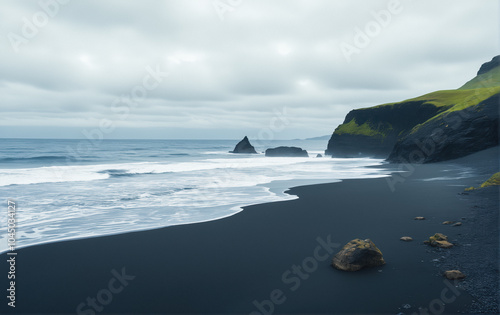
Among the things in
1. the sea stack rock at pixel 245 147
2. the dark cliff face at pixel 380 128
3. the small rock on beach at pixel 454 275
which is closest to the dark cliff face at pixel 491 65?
the dark cliff face at pixel 380 128

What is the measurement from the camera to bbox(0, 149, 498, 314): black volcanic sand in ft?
16.5

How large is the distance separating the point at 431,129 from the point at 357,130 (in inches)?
993

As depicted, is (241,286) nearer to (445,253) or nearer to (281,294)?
(281,294)

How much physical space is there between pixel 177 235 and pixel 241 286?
3.88 meters

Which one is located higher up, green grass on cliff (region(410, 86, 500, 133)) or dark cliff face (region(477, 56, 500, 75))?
dark cliff face (region(477, 56, 500, 75))

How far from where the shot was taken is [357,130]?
63.6m

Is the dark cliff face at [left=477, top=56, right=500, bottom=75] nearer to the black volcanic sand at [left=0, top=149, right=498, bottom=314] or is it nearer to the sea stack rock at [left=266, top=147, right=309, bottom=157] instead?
the sea stack rock at [left=266, top=147, right=309, bottom=157]

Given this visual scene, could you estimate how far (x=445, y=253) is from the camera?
660 cm

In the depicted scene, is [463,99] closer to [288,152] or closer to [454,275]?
[288,152]

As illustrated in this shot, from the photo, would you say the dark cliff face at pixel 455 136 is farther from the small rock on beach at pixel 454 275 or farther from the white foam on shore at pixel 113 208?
the small rock on beach at pixel 454 275

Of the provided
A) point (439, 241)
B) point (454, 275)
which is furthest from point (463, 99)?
point (454, 275)

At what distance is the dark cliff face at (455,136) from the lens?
32719mm

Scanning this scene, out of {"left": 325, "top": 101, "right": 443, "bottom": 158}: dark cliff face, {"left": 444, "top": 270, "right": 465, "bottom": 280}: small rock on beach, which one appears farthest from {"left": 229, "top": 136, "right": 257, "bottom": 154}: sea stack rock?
{"left": 444, "top": 270, "right": 465, "bottom": 280}: small rock on beach

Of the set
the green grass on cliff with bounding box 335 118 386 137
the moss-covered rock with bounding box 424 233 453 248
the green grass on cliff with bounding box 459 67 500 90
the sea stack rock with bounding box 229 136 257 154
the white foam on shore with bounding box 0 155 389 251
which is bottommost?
the white foam on shore with bounding box 0 155 389 251
